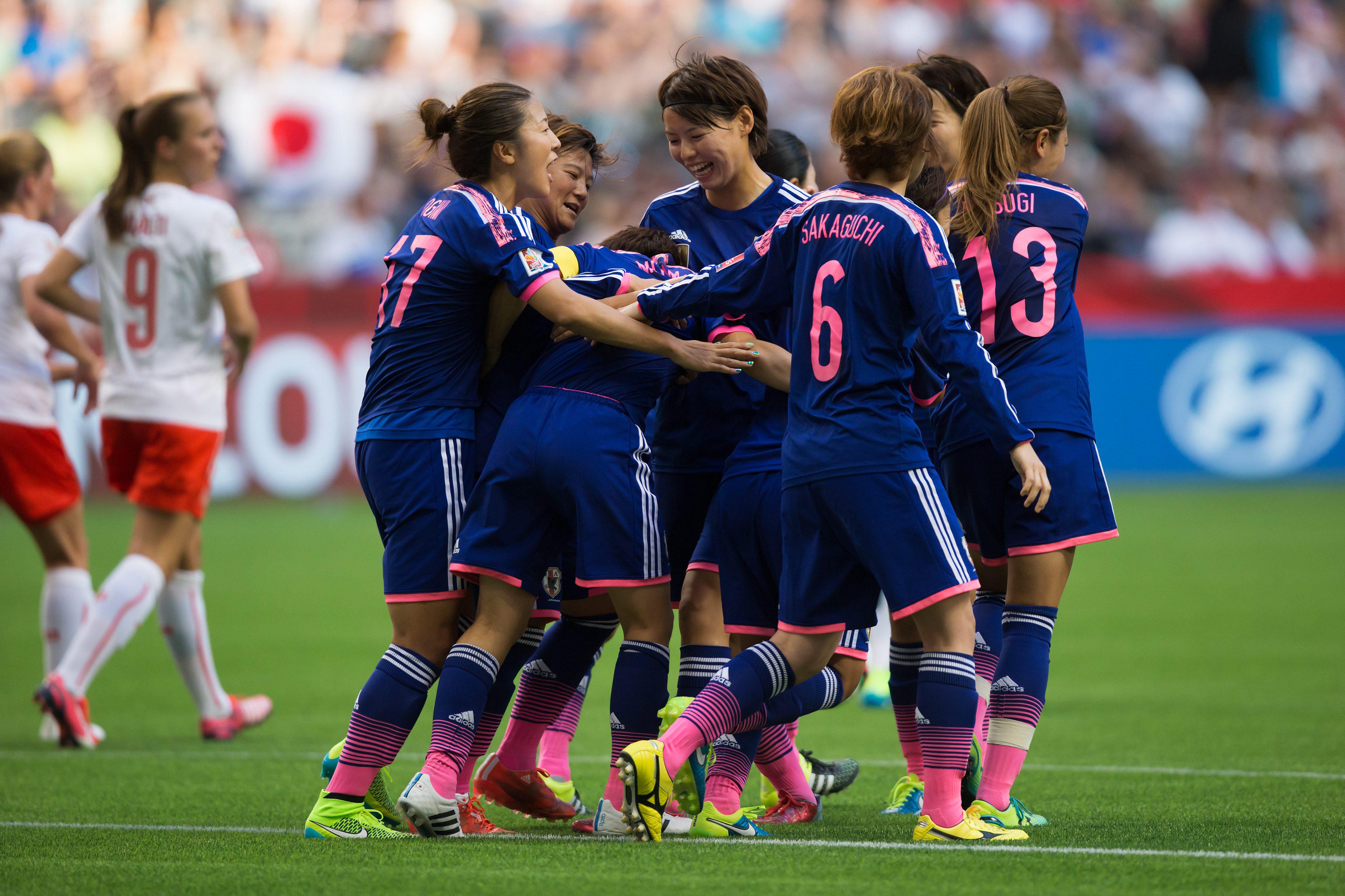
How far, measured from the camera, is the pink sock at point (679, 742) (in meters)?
3.85

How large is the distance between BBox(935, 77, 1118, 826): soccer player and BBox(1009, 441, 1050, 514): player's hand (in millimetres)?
298

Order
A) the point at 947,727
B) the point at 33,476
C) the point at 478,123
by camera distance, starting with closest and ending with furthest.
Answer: the point at 947,727 < the point at 478,123 < the point at 33,476

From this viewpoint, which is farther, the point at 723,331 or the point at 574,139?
the point at 574,139

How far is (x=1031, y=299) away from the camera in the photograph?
4340 millimetres

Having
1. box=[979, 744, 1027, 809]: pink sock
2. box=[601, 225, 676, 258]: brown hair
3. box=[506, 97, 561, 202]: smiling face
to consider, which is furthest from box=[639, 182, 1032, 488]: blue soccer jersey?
box=[979, 744, 1027, 809]: pink sock

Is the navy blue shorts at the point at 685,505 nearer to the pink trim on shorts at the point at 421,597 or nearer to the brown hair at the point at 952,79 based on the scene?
the pink trim on shorts at the point at 421,597

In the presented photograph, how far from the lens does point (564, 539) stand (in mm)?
4328

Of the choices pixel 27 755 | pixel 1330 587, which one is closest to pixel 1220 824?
pixel 27 755

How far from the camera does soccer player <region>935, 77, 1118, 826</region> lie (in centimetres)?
424

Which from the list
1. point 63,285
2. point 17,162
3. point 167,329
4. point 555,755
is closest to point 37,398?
point 63,285

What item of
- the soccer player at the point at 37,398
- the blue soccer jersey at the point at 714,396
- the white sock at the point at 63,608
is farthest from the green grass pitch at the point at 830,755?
the blue soccer jersey at the point at 714,396

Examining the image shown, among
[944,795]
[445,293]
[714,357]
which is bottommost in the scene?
[944,795]

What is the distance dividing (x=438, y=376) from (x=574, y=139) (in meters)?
0.87

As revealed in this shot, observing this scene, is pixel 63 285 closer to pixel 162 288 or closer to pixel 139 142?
pixel 162 288
